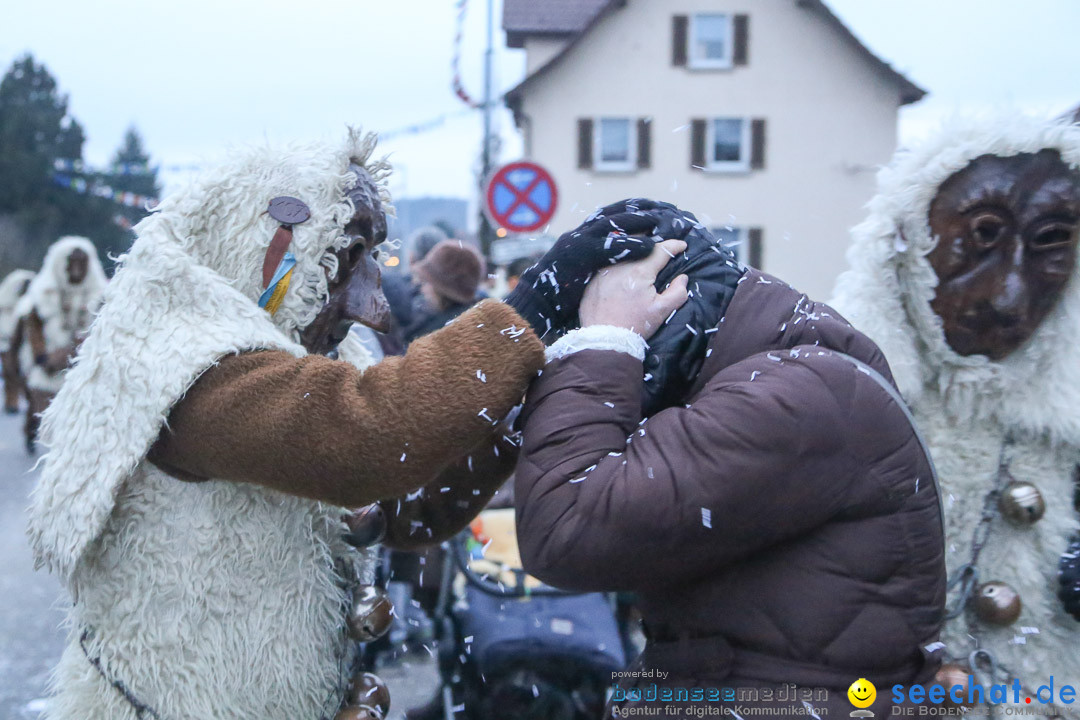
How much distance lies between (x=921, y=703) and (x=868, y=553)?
0.92 ft

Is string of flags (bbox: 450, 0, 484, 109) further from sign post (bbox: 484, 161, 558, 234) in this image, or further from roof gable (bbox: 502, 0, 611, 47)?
roof gable (bbox: 502, 0, 611, 47)

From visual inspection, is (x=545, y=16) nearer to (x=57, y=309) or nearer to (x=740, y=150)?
(x=740, y=150)

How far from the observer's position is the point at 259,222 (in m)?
1.80

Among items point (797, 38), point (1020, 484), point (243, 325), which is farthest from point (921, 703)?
point (797, 38)

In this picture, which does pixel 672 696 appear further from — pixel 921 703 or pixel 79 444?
pixel 79 444

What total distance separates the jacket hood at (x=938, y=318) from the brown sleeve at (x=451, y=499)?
101 centimetres

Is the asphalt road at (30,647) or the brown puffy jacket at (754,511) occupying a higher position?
the brown puffy jacket at (754,511)

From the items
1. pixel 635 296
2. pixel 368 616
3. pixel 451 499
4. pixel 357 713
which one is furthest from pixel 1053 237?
pixel 357 713

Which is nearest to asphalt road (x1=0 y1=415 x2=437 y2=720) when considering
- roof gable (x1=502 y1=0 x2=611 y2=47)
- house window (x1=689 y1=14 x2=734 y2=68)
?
roof gable (x1=502 y1=0 x2=611 y2=47)

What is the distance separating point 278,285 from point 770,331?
931 mm

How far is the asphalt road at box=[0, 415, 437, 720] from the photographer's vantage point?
4309 millimetres

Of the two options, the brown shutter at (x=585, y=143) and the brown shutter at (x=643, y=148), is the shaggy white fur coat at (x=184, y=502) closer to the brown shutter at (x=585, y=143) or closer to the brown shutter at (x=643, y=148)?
the brown shutter at (x=585, y=143)

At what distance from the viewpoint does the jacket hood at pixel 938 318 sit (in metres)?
2.22

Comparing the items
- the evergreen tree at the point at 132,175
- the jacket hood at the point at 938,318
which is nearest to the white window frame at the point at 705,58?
the evergreen tree at the point at 132,175
